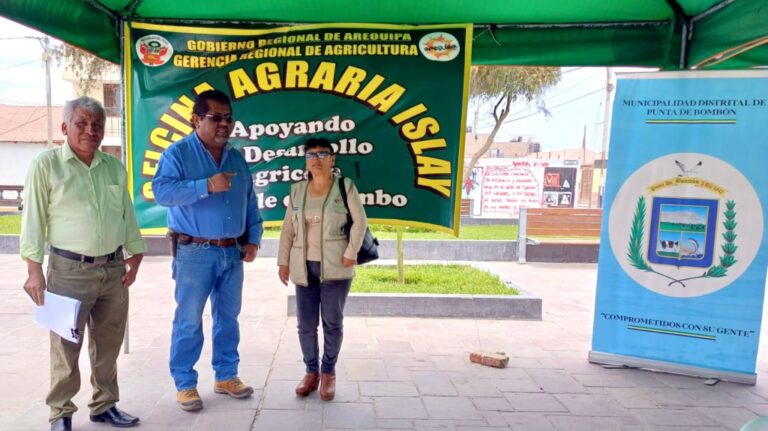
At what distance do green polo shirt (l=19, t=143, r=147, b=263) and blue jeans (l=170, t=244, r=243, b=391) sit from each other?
426 millimetres

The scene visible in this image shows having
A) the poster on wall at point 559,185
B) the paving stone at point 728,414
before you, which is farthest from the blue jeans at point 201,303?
the poster on wall at point 559,185

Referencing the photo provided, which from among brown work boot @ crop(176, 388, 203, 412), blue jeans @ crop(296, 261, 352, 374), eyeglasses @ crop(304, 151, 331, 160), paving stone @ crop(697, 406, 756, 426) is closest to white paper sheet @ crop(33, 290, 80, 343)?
brown work boot @ crop(176, 388, 203, 412)

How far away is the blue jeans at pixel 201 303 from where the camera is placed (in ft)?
9.77

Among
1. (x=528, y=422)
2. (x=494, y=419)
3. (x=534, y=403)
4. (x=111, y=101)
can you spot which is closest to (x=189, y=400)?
(x=494, y=419)

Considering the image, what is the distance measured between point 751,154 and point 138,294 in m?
6.64

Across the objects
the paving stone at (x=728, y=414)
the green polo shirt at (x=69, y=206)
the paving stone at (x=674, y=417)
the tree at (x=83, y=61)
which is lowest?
the paving stone at (x=674, y=417)

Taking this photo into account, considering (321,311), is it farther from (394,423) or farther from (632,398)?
(632,398)

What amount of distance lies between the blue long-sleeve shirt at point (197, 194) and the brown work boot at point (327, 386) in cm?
112

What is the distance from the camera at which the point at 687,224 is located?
3.79 meters

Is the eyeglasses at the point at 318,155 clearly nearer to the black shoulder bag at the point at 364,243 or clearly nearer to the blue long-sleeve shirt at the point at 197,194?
the black shoulder bag at the point at 364,243

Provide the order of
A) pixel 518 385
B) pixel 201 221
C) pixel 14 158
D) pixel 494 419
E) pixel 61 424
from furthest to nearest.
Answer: pixel 14 158, pixel 518 385, pixel 494 419, pixel 201 221, pixel 61 424

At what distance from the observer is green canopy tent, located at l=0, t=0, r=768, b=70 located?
3.46 m

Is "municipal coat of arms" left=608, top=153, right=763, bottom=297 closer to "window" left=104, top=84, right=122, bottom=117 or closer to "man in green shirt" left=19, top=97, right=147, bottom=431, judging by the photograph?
"man in green shirt" left=19, top=97, right=147, bottom=431

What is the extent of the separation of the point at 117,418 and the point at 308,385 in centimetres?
114
